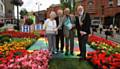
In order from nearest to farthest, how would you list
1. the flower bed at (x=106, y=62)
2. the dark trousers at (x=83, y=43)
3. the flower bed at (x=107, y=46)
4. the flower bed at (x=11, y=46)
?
the flower bed at (x=106, y=62), the dark trousers at (x=83, y=43), the flower bed at (x=11, y=46), the flower bed at (x=107, y=46)

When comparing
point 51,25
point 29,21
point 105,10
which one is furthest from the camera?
point 105,10

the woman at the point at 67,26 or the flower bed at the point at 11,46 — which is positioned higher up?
the woman at the point at 67,26

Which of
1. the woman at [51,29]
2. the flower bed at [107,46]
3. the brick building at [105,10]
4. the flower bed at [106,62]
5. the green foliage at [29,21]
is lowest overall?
the flower bed at [106,62]

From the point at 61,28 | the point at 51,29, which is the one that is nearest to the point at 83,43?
the point at 51,29

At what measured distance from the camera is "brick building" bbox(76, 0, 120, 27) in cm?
7422

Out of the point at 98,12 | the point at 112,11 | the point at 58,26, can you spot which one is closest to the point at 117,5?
the point at 112,11

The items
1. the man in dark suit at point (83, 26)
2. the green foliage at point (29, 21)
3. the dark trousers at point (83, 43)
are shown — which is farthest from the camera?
the green foliage at point (29, 21)

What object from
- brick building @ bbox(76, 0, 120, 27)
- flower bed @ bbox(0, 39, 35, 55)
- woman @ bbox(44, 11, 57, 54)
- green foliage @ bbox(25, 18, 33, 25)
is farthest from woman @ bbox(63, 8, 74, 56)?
brick building @ bbox(76, 0, 120, 27)

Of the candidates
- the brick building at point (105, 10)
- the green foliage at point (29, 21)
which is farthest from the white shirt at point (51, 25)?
the brick building at point (105, 10)

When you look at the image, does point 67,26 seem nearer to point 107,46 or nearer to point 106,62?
point 106,62

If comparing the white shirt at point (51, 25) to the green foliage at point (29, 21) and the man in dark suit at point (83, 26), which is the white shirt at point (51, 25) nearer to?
the man in dark suit at point (83, 26)

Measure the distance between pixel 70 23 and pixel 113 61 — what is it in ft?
12.8

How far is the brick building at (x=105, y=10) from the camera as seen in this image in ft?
244

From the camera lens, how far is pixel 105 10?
78875 mm
